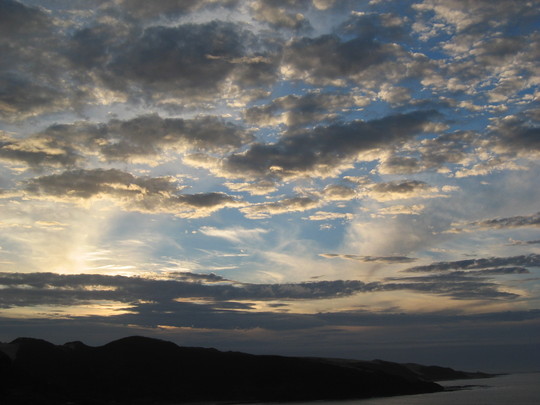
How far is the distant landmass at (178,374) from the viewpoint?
151125 mm

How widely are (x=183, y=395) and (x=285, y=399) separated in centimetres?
3540

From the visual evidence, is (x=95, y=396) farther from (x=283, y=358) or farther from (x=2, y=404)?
(x=283, y=358)

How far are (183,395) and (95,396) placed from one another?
97.4ft

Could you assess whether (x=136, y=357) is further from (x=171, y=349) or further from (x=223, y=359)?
(x=223, y=359)

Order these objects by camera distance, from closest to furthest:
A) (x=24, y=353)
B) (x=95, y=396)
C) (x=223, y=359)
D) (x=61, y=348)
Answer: (x=95, y=396) → (x=24, y=353) → (x=61, y=348) → (x=223, y=359)

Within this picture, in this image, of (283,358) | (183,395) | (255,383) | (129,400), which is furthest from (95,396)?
(283,358)

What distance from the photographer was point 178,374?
170 meters

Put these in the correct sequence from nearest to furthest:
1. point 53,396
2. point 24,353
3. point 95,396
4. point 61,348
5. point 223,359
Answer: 1. point 53,396
2. point 95,396
3. point 24,353
4. point 61,348
5. point 223,359

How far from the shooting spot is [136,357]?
173m

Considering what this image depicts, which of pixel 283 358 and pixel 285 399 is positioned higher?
pixel 283 358

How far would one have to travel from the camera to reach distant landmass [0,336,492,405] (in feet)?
496

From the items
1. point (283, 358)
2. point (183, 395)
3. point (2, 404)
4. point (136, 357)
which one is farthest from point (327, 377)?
point (2, 404)

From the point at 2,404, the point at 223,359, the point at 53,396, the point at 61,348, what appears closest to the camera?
the point at 2,404

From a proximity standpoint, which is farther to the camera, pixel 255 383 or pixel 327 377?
pixel 327 377
